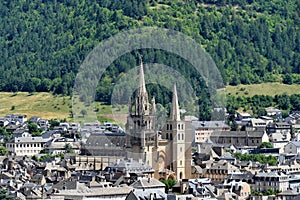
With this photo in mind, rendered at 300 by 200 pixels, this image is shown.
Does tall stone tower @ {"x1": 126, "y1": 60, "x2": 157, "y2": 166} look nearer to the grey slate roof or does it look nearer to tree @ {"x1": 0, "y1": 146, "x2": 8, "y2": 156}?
the grey slate roof

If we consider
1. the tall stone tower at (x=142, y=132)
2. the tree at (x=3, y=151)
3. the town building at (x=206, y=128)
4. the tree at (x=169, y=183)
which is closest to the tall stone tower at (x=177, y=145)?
the tall stone tower at (x=142, y=132)

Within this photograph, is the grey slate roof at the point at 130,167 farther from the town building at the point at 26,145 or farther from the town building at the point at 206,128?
the town building at the point at 206,128

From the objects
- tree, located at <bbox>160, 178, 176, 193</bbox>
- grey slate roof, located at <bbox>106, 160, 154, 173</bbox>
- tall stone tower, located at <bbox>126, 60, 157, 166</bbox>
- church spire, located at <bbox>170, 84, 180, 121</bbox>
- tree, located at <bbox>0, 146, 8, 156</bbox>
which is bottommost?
tree, located at <bbox>160, 178, 176, 193</bbox>

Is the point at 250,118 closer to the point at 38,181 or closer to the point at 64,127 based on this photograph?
the point at 64,127

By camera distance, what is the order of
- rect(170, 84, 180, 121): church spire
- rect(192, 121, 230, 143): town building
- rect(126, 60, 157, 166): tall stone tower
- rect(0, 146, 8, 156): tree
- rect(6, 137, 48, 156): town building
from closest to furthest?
rect(126, 60, 157, 166): tall stone tower < rect(170, 84, 180, 121): church spire < rect(0, 146, 8, 156): tree < rect(6, 137, 48, 156): town building < rect(192, 121, 230, 143): town building

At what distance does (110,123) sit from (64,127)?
6469mm

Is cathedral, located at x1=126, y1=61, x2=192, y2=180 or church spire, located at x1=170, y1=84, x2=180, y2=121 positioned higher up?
church spire, located at x1=170, y1=84, x2=180, y2=121

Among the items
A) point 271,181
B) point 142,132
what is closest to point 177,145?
point 142,132

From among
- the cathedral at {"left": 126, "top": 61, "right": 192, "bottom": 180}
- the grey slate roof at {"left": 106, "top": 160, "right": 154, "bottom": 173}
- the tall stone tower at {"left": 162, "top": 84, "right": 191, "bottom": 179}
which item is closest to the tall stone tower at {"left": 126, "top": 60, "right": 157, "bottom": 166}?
the cathedral at {"left": 126, "top": 61, "right": 192, "bottom": 180}

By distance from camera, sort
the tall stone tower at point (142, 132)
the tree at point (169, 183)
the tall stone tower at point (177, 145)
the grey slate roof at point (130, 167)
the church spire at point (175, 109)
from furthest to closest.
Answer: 1. the church spire at point (175, 109)
2. the tall stone tower at point (177, 145)
3. the tall stone tower at point (142, 132)
4. the grey slate roof at point (130, 167)
5. the tree at point (169, 183)

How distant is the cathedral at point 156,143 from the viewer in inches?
4656

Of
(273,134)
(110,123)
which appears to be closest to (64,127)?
(110,123)

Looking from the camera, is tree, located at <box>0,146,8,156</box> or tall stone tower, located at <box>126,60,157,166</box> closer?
tall stone tower, located at <box>126,60,157,166</box>

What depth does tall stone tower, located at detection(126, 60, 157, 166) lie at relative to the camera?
118188 mm
